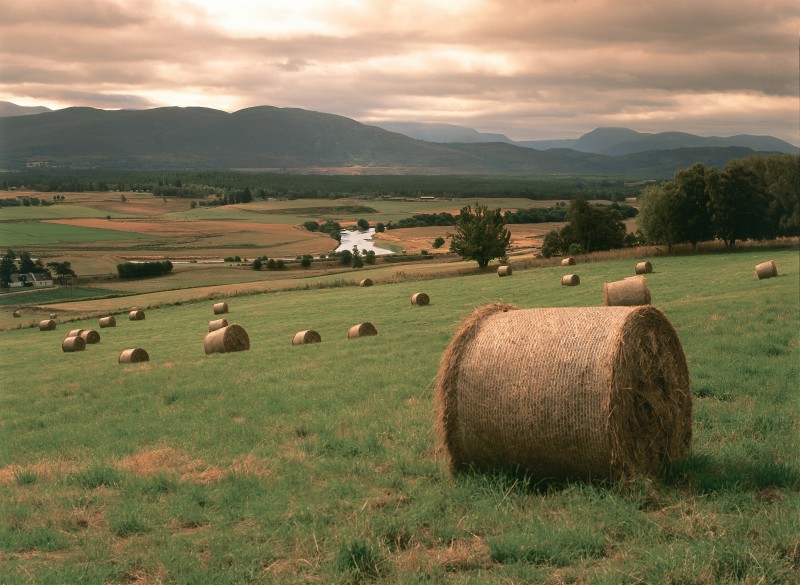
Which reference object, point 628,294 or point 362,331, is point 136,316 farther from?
point 628,294

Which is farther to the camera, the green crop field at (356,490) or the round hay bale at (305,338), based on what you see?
the round hay bale at (305,338)

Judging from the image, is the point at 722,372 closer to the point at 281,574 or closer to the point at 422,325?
the point at 281,574

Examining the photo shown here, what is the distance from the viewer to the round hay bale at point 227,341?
26.5m

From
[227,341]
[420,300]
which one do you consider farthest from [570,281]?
[227,341]

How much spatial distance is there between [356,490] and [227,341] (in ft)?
58.4

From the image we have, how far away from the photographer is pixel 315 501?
9289 mm

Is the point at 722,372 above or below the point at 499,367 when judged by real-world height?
below

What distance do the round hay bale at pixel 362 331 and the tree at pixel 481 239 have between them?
3774 centimetres

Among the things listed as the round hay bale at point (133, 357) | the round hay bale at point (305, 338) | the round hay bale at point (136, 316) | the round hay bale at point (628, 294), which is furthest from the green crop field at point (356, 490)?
the round hay bale at point (136, 316)

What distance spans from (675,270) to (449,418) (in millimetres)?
36170

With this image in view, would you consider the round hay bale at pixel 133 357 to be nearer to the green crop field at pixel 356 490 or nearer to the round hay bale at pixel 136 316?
the green crop field at pixel 356 490

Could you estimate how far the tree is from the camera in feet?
212

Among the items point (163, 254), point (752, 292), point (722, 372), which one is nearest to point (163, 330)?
point (752, 292)

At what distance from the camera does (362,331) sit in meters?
27.2
